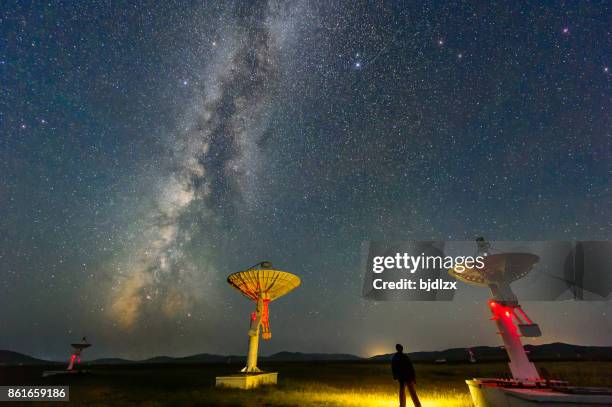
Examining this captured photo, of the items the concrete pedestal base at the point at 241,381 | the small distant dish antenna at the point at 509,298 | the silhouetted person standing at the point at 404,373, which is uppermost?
the small distant dish antenna at the point at 509,298

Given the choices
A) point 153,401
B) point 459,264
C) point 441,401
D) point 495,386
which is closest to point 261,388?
point 153,401

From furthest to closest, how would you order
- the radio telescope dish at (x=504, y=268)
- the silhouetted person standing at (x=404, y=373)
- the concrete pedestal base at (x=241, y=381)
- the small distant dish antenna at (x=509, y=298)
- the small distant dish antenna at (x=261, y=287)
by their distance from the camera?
the small distant dish antenna at (x=261, y=287), the concrete pedestal base at (x=241, y=381), the radio telescope dish at (x=504, y=268), the small distant dish antenna at (x=509, y=298), the silhouetted person standing at (x=404, y=373)

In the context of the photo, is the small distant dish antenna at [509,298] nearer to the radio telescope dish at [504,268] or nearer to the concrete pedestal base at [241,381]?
the radio telescope dish at [504,268]

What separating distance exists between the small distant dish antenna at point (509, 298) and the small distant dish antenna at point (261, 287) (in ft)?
47.8

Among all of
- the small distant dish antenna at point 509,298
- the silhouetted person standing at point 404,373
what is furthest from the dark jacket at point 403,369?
the small distant dish antenna at point 509,298

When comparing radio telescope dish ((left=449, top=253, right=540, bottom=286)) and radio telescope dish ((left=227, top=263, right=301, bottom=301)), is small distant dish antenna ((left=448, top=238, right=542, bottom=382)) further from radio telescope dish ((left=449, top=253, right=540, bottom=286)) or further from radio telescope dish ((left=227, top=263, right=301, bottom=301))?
radio telescope dish ((left=227, top=263, right=301, bottom=301))

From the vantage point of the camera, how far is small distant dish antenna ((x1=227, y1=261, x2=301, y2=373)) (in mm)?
28859

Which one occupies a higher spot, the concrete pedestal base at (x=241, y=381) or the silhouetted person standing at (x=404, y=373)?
the silhouetted person standing at (x=404, y=373)

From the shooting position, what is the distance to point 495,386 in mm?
12305

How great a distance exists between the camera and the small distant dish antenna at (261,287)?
28.9 metres

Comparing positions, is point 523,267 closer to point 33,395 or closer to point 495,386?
point 495,386

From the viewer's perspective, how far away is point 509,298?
1780cm

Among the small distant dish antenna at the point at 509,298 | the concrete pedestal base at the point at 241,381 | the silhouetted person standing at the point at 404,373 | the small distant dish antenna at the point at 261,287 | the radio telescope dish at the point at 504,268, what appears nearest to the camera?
the silhouetted person standing at the point at 404,373

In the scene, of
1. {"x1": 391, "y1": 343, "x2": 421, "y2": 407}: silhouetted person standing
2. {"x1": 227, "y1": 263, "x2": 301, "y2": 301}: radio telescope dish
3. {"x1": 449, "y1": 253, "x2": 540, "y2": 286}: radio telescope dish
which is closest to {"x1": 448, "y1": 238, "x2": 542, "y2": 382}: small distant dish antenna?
{"x1": 449, "y1": 253, "x2": 540, "y2": 286}: radio telescope dish
